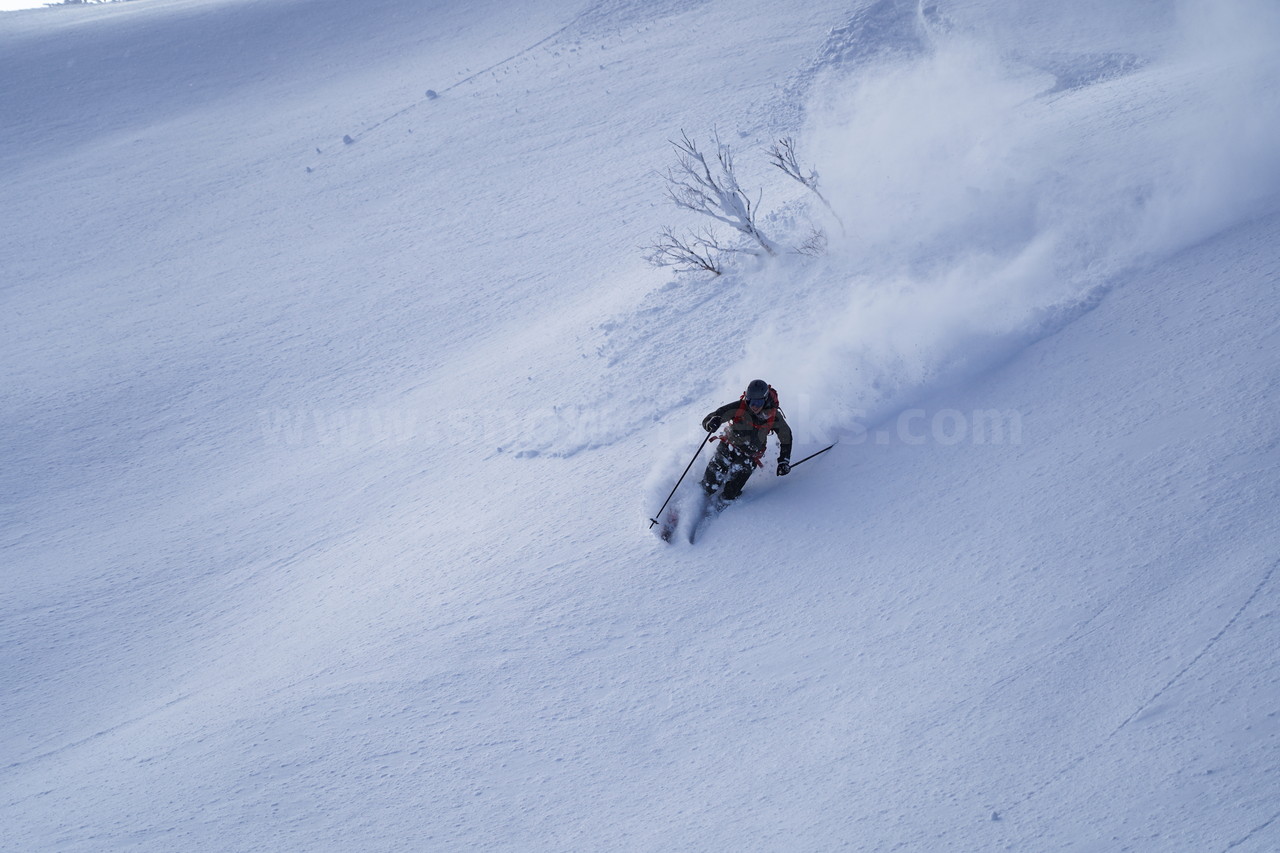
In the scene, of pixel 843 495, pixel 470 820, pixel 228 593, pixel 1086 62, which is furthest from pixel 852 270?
pixel 1086 62

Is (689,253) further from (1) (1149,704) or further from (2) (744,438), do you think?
(1) (1149,704)

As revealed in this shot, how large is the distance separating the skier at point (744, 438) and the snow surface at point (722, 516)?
34cm

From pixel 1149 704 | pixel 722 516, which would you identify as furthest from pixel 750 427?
pixel 1149 704

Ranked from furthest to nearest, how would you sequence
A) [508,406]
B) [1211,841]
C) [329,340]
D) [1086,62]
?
[1086,62], [329,340], [508,406], [1211,841]

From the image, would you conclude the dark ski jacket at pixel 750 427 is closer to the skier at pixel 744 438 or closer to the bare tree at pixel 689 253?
the skier at pixel 744 438

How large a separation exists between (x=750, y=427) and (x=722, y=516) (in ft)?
3.19

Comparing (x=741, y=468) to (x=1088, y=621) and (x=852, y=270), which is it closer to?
(x=1088, y=621)

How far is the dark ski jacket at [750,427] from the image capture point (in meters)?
6.41

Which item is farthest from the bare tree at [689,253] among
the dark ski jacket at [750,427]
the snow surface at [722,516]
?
the dark ski jacket at [750,427]

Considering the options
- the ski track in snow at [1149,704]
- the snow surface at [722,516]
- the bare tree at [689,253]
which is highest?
the bare tree at [689,253]

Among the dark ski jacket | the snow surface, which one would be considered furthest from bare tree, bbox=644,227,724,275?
the dark ski jacket

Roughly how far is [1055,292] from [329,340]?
11985 mm

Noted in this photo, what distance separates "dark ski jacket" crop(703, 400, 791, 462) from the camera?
641cm

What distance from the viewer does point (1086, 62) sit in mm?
→ 15070
